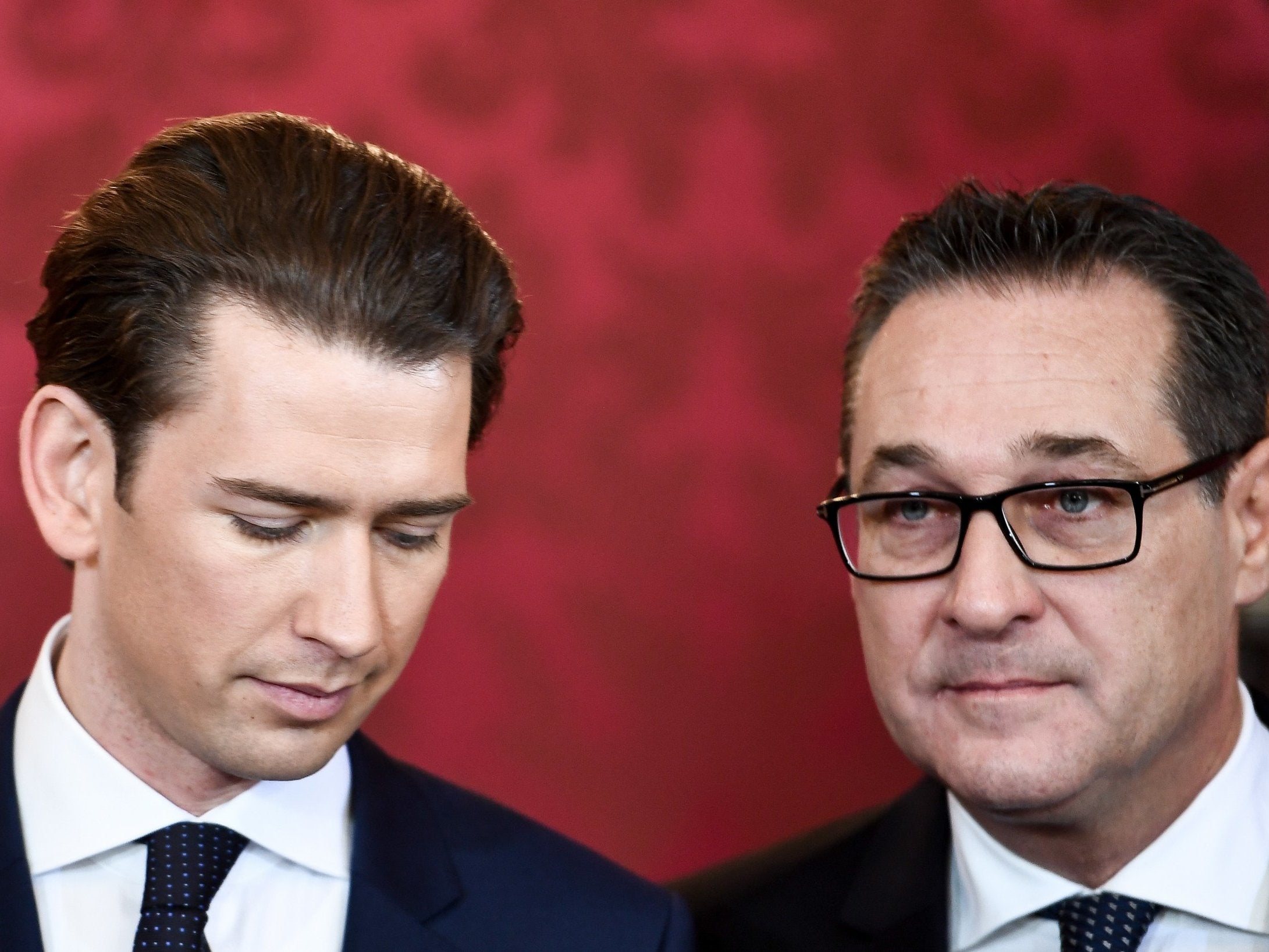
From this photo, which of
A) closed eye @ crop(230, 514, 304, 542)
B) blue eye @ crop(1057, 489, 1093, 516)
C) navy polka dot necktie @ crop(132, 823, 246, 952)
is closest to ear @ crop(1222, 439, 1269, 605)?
blue eye @ crop(1057, 489, 1093, 516)

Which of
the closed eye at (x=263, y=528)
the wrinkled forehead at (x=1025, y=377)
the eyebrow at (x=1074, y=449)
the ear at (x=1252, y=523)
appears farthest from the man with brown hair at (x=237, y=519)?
the ear at (x=1252, y=523)

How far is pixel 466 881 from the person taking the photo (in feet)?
7.30

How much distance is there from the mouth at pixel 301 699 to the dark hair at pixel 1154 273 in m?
0.86

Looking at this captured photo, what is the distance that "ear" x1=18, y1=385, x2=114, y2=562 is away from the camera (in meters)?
1.99

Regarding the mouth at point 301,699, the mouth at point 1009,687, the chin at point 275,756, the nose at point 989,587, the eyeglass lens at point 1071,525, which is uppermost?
the eyeglass lens at point 1071,525

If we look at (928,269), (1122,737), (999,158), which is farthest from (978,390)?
(999,158)

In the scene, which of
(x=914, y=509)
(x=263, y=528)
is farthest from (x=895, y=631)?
(x=263, y=528)

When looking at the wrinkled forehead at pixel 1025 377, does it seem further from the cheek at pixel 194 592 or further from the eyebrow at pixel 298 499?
the cheek at pixel 194 592

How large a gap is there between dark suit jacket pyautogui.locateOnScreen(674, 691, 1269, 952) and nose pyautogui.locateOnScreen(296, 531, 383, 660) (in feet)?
2.82

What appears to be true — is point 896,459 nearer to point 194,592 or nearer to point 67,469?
point 194,592

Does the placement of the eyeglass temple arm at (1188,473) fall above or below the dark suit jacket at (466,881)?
above

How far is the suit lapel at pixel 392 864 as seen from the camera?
6.85 feet

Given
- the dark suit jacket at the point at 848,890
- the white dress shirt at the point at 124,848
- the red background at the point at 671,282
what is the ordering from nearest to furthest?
the white dress shirt at the point at 124,848 → the dark suit jacket at the point at 848,890 → the red background at the point at 671,282

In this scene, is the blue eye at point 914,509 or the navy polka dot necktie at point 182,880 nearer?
the navy polka dot necktie at point 182,880
